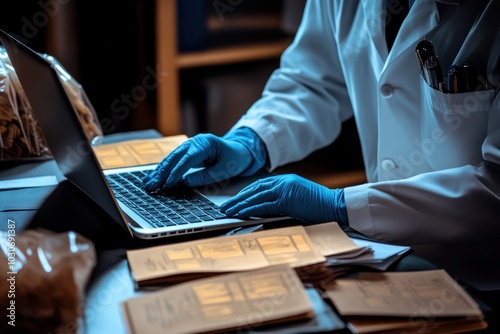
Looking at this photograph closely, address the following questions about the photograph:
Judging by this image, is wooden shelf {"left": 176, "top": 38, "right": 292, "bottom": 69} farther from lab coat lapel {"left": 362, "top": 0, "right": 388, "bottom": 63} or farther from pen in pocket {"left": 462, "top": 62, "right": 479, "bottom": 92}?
pen in pocket {"left": 462, "top": 62, "right": 479, "bottom": 92}

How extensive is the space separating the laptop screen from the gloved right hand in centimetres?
14

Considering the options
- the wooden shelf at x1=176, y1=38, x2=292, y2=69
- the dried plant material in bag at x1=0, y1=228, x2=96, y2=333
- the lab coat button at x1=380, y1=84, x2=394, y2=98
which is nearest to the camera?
the dried plant material in bag at x1=0, y1=228, x2=96, y2=333

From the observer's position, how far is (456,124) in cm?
122

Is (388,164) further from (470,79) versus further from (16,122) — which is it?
(16,122)

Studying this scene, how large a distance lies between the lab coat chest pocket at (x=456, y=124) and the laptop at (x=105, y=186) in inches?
14.0

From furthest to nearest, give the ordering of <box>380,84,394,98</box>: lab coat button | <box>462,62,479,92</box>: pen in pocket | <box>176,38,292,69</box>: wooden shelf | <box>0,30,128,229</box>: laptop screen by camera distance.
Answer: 1. <box>176,38,292,69</box>: wooden shelf
2. <box>380,84,394,98</box>: lab coat button
3. <box>462,62,479,92</box>: pen in pocket
4. <box>0,30,128,229</box>: laptop screen

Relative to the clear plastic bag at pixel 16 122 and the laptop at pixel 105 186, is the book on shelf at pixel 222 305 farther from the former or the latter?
the clear plastic bag at pixel 16 122

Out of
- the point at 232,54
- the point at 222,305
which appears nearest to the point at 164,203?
the point at 222,305

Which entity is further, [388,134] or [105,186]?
[388,134]

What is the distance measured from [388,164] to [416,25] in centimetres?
28

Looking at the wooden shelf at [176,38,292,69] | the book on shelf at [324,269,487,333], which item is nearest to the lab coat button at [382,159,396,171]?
the book on shelf at [324,269,487,333]

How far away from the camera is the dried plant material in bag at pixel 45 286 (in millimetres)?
745

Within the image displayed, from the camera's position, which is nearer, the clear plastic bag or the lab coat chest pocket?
the lab coat chest pocket

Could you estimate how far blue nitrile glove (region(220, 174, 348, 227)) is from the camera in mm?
1073
